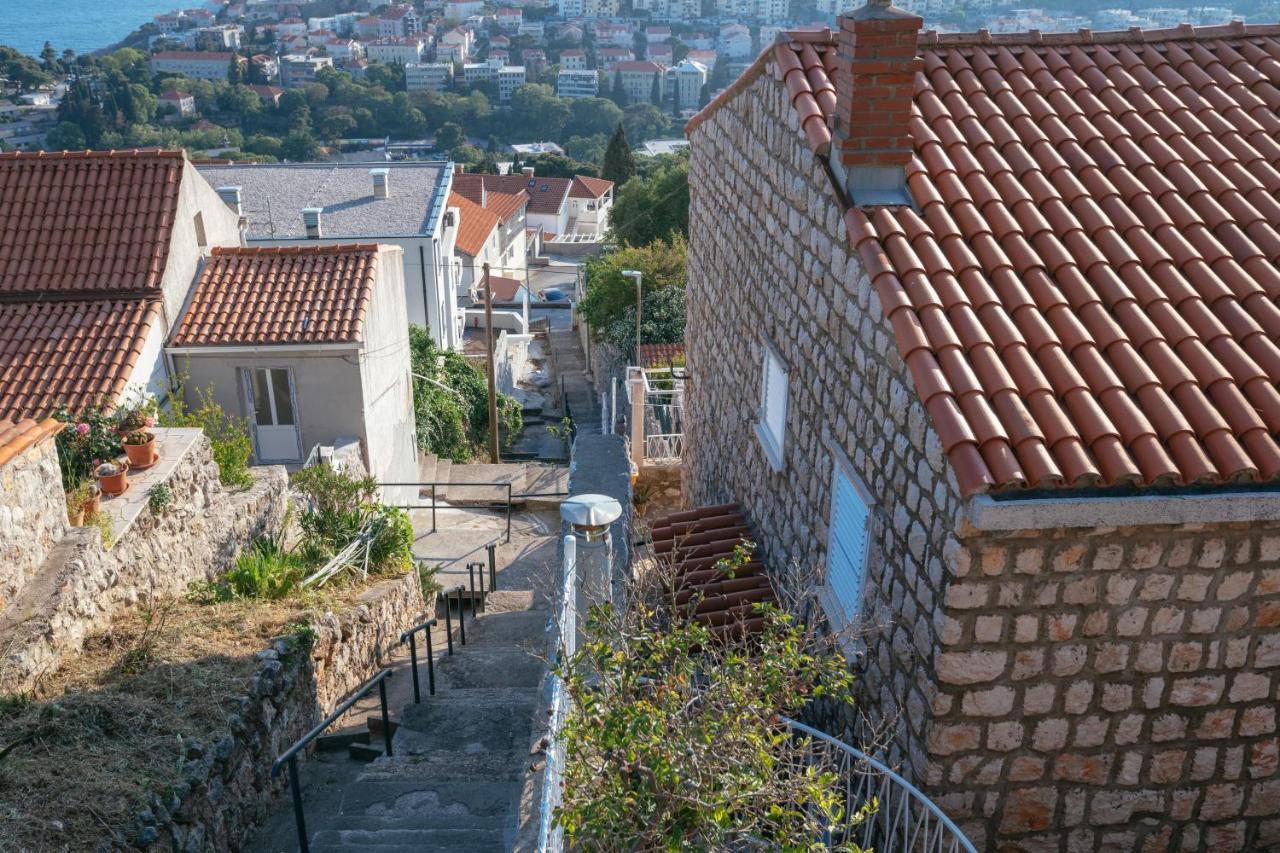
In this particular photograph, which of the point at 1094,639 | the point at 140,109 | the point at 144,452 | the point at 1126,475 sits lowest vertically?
the point at 140,109

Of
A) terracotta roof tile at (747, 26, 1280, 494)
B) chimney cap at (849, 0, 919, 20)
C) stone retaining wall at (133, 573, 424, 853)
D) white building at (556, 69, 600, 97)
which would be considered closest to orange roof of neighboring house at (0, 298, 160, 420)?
stone retaining wall at (133, 573, 424, 853)

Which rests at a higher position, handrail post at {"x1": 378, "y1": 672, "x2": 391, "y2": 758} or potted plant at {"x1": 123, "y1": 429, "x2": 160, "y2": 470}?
potted plant at {"x1": 123, "y1": 429, "x2": 160, "y2": 470}

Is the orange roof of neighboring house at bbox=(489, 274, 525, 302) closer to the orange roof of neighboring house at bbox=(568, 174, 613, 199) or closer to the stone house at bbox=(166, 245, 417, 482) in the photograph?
the orange roof of neighboring house at bbox=(568, 174, 613, 199)

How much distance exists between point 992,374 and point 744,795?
2383mm

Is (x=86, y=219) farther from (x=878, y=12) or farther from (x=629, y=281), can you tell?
(x=629, y=281)

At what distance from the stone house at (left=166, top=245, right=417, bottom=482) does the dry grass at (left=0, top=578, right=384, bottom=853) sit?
8.20 metres

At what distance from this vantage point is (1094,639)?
5.21 m

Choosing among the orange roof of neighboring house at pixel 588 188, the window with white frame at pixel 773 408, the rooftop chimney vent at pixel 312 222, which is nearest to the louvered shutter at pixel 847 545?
the window with white frame at pixel 773 408

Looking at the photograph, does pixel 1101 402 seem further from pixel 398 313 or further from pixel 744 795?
pixel 398 313

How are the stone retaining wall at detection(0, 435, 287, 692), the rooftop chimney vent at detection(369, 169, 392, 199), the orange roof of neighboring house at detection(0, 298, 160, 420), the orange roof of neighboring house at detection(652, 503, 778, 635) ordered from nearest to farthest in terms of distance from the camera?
the stone retaining wall at detection(0, 435, 287, 692)
the orange roof of neighboring house at detection(652, 503, 778, 635)
the orange roof of neighboring house at detection(0, 298, 160, 420)
the rooftop chimney vent at detection(369, 169, 392, 199)

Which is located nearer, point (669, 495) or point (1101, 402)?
point (1101, 402)

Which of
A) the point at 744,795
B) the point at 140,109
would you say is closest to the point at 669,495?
the point at 744,795

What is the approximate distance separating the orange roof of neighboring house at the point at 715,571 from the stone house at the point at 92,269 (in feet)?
26.7

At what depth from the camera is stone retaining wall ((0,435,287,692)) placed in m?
6.95
